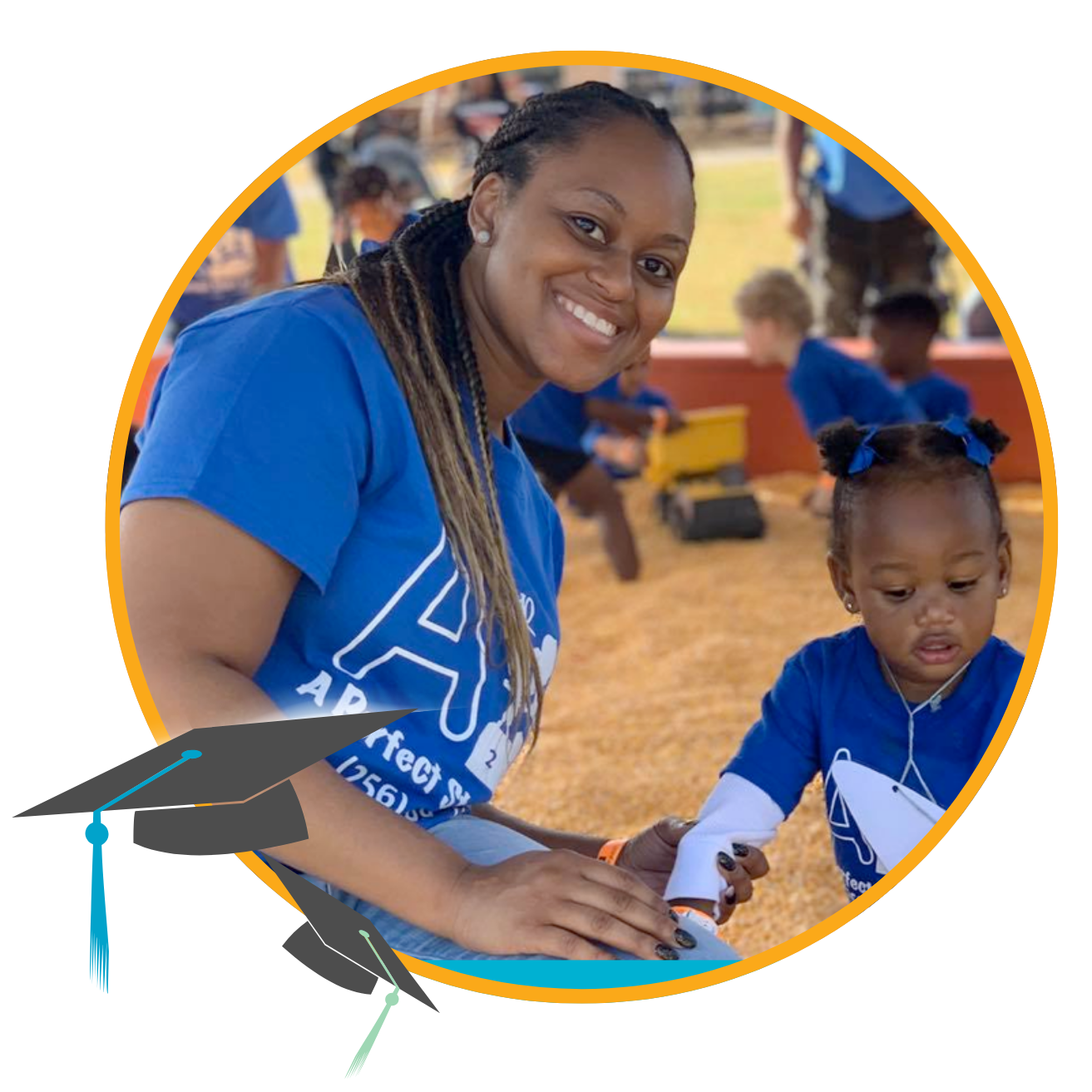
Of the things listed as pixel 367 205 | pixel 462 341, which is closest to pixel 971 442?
pixel 462 341

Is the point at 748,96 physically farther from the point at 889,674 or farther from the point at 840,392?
the point at 840,392

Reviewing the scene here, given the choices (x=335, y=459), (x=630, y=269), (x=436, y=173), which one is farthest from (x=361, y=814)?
(x=436, y=173)

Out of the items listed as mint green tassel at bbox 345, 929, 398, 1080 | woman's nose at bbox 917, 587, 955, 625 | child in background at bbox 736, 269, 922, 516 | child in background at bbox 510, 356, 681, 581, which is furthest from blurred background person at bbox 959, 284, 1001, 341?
mint green tassel at bbox 345, 929, 398, 1080

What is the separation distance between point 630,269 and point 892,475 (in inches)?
19.4

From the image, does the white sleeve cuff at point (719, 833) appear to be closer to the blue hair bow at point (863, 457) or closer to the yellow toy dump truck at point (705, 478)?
the blue hair bow at point (863, 457)

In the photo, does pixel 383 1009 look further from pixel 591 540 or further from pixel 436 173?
pixel 436 173

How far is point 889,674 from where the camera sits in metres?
1.74

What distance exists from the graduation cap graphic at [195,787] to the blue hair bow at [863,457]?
82 centimetres

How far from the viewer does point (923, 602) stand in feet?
5.42

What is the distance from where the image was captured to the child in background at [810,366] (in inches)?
157

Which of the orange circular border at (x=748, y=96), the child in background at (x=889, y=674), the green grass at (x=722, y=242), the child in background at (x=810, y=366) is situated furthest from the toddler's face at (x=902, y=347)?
the orange circular border at (x=748, y=96)

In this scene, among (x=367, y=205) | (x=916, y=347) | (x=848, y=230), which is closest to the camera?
(x=916, y=347)

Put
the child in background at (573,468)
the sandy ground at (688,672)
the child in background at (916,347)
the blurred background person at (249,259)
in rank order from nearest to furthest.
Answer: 1. the sandy ground at (688,672)
2. the blurred background person at (249,259)
3. the child in background at (573,468)
4. the child in background at (916,347)

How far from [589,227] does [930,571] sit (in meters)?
0.61
